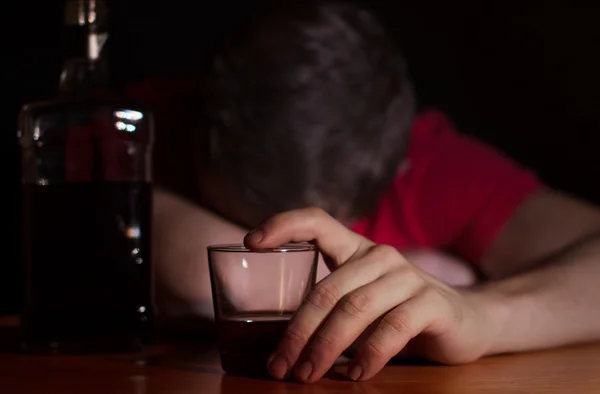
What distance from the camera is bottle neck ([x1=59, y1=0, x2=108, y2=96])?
861mm

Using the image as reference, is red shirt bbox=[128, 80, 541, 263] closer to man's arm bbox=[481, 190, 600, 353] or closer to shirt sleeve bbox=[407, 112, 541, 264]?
shirt sleeve bbox=[407, 112, 541, 264]

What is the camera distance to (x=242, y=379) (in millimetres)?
674

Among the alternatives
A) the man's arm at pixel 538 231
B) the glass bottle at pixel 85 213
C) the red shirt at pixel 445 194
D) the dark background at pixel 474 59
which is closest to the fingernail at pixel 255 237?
the glass bottle at pixel 85 213

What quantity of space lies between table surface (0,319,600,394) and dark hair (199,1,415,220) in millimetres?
335

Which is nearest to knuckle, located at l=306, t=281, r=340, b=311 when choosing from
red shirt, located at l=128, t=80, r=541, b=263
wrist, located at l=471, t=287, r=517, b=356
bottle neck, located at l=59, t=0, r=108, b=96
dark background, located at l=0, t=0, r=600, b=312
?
wrist, located at l=471, t=287, r=517, b=356

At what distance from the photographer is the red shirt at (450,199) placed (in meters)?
1.38

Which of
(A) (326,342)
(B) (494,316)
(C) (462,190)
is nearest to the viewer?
(A) (326,342)

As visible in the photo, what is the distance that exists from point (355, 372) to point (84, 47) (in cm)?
47

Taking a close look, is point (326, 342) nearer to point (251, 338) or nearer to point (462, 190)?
point (251, 338)

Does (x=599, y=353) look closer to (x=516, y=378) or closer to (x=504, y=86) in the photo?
(x=516, y=378)

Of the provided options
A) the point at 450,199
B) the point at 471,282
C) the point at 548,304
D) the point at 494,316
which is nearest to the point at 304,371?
the point at 494,316

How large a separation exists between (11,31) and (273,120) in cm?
64

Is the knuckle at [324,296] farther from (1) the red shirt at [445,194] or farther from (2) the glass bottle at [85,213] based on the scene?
(1) the red shirt at [445,194]

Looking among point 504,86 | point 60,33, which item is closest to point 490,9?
point 504,86
